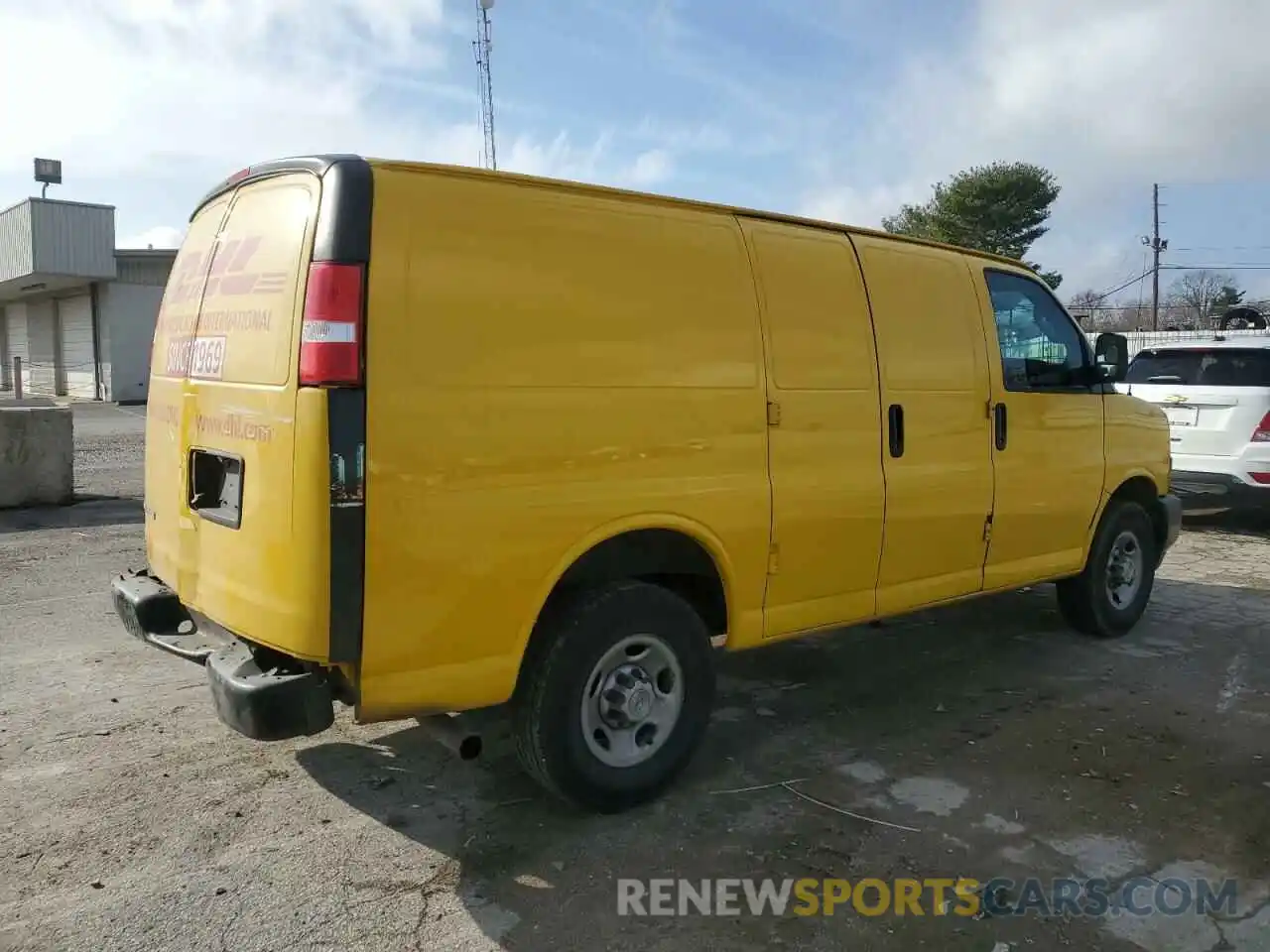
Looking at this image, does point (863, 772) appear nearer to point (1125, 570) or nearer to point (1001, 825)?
point (1001, 825)

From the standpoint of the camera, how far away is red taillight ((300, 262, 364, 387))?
9.66ft

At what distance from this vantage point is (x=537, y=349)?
3.34 meters

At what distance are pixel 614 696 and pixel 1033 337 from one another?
3.36 meters

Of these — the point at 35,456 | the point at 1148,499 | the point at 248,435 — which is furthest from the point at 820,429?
the point at 35,456

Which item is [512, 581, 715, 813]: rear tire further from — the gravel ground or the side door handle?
the side door handle

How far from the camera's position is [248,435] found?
3203 millimetres

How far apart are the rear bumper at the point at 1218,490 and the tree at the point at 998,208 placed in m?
31.3

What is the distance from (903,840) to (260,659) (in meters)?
2.33

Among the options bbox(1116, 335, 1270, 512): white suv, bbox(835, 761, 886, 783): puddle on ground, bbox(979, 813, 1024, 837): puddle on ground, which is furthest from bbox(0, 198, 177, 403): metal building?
bbox(979, 813, 1024, 837): puddle on ground

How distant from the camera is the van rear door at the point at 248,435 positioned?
9.76 ft

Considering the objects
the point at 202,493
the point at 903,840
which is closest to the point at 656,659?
the point at 903,840

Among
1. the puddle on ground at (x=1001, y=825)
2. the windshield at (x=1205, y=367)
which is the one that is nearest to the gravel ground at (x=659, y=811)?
the puddle on ground at (x=1001, y=825)

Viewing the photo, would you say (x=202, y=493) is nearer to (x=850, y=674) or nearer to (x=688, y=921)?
(x=688, y=921)

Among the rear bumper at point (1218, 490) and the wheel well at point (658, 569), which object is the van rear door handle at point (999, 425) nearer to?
the wheel well at point (658, 569)
